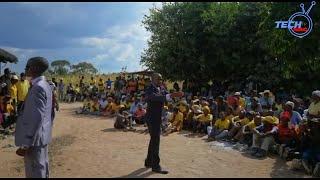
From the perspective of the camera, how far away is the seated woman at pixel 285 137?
10.4 metres

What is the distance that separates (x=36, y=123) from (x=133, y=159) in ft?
15.9

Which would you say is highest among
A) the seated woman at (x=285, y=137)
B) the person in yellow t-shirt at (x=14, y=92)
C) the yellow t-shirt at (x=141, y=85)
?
the yellow t-shirt at (x=141, y=85)

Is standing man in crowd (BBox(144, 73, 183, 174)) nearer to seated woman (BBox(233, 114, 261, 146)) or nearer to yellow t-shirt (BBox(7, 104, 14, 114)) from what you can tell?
seated woman (BBox(233, 114, 261, 146))

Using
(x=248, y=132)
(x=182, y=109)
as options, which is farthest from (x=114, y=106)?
(x=248, y=132)

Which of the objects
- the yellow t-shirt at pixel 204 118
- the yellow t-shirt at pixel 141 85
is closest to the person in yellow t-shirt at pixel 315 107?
the yellow t-shirt at pixel 204 118

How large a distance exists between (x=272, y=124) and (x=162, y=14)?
16.2 metres

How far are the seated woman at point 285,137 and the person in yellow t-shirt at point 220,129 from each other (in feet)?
7.55

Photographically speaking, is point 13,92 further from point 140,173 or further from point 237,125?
point 140,173

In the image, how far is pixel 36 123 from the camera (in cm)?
542

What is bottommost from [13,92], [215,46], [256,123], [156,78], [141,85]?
[256,123]

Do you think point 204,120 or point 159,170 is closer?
point 159,170

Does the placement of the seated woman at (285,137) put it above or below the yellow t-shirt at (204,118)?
below

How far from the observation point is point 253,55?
2316 cm

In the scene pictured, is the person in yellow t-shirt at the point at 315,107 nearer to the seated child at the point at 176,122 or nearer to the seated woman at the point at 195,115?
the seated woman at the point at 195,115
